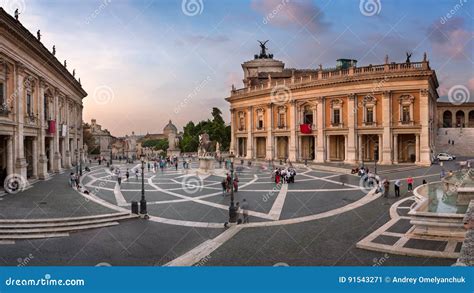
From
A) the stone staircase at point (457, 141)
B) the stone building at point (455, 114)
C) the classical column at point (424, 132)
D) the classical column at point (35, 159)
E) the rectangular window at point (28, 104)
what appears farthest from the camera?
the stone building at point (455, 114)

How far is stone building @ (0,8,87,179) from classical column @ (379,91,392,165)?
35.4 metres

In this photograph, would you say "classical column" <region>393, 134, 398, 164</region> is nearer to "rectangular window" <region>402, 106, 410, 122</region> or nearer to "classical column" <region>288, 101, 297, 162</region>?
"rectangular window" <region>402, 106, 410, 122</region>

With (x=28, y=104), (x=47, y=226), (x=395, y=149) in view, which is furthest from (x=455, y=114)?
(x=47, y=226)

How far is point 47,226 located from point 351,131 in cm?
3715

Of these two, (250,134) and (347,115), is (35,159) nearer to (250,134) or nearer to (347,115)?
(250,134)

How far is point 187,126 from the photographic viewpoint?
98.3m

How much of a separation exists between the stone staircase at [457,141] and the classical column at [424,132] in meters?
19.0

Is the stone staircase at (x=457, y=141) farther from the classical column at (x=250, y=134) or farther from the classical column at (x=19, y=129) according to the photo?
the classical column at (x=19, y=129)

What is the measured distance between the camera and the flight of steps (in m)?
13.8

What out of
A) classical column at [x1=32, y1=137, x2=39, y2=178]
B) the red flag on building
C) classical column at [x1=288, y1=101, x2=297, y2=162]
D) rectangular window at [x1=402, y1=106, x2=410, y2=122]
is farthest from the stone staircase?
classical column at [x1=32, y1=137, x2=39, y2=178]

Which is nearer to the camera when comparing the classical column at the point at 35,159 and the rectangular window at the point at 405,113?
the classical column at the point at 35,159

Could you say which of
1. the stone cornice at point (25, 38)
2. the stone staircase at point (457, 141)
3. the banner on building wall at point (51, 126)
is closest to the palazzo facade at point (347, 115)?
the stone staircase at point (457, 141)

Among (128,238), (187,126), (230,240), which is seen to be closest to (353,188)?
(230,240)

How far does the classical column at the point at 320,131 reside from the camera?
46.6 meters
